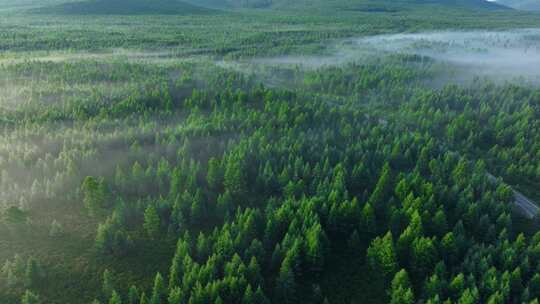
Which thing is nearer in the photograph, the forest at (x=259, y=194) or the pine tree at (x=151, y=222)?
the forest at (x=259, y=194)

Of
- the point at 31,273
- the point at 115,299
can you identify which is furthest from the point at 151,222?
the point at 31,273

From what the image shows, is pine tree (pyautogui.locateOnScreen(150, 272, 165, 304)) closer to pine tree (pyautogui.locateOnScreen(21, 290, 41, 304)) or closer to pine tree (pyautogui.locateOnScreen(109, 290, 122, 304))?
pine tree (pyautogui.locateOnScreen(109, 290, 122, 304))

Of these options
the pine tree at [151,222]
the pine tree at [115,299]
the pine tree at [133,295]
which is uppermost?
the pine tree at [151,222]

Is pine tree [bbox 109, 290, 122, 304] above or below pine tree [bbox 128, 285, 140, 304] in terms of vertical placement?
above

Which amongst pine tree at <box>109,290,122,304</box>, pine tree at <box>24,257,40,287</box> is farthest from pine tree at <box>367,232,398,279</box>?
pine tree at <box>24,257,40,287</box>

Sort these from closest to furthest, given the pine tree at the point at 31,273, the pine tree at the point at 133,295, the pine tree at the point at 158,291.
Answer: the pine tree at the point at 158,291, the pine tree at the point at 133,295, the pine tree at the point at 31,273

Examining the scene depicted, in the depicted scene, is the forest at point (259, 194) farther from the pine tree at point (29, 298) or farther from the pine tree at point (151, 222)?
the pine tree at point (151, 222)

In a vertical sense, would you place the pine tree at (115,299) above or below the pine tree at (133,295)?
above

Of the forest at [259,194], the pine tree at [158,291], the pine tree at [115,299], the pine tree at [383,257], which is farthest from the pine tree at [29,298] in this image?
the pine tree at [383,257]

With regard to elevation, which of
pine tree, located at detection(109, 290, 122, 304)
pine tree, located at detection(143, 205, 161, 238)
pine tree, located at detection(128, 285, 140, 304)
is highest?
pine tree, located at detection(143, 205, 161, 238)
